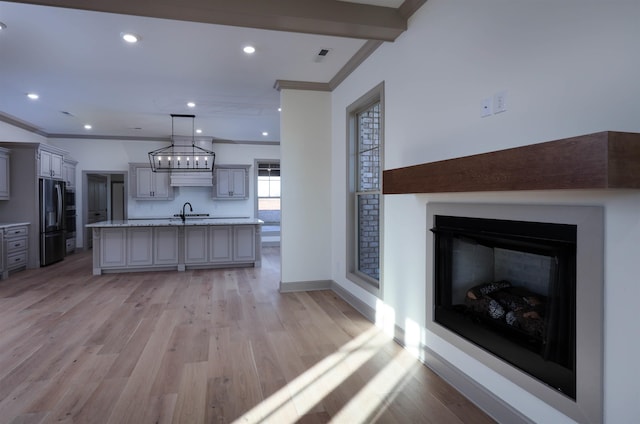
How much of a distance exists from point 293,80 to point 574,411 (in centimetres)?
435

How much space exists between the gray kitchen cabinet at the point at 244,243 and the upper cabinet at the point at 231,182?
255 cm

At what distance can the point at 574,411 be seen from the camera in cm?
165

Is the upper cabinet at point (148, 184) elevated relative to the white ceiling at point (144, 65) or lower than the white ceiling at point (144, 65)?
lower

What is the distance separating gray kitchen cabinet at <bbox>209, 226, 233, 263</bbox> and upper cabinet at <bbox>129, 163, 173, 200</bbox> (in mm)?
2776

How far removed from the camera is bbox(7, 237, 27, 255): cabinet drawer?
6102mm

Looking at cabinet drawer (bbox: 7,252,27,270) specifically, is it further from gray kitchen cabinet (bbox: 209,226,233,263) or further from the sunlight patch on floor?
the sunlight patch on floor

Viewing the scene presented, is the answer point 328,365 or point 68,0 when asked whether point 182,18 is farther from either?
point 328,365

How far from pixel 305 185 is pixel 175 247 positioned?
2898 millimetres

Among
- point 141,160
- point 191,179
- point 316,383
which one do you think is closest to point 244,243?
point 191,179

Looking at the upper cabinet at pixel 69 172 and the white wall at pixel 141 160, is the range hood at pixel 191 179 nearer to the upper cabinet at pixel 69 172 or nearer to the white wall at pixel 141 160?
the white wall at pixel 141 160

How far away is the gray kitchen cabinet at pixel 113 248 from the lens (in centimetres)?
625

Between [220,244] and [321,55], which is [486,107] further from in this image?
[220,244]

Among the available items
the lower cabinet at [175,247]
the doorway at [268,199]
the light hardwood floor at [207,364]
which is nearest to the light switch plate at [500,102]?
the light hardwood floor at [207,364]

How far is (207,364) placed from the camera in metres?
2.81
